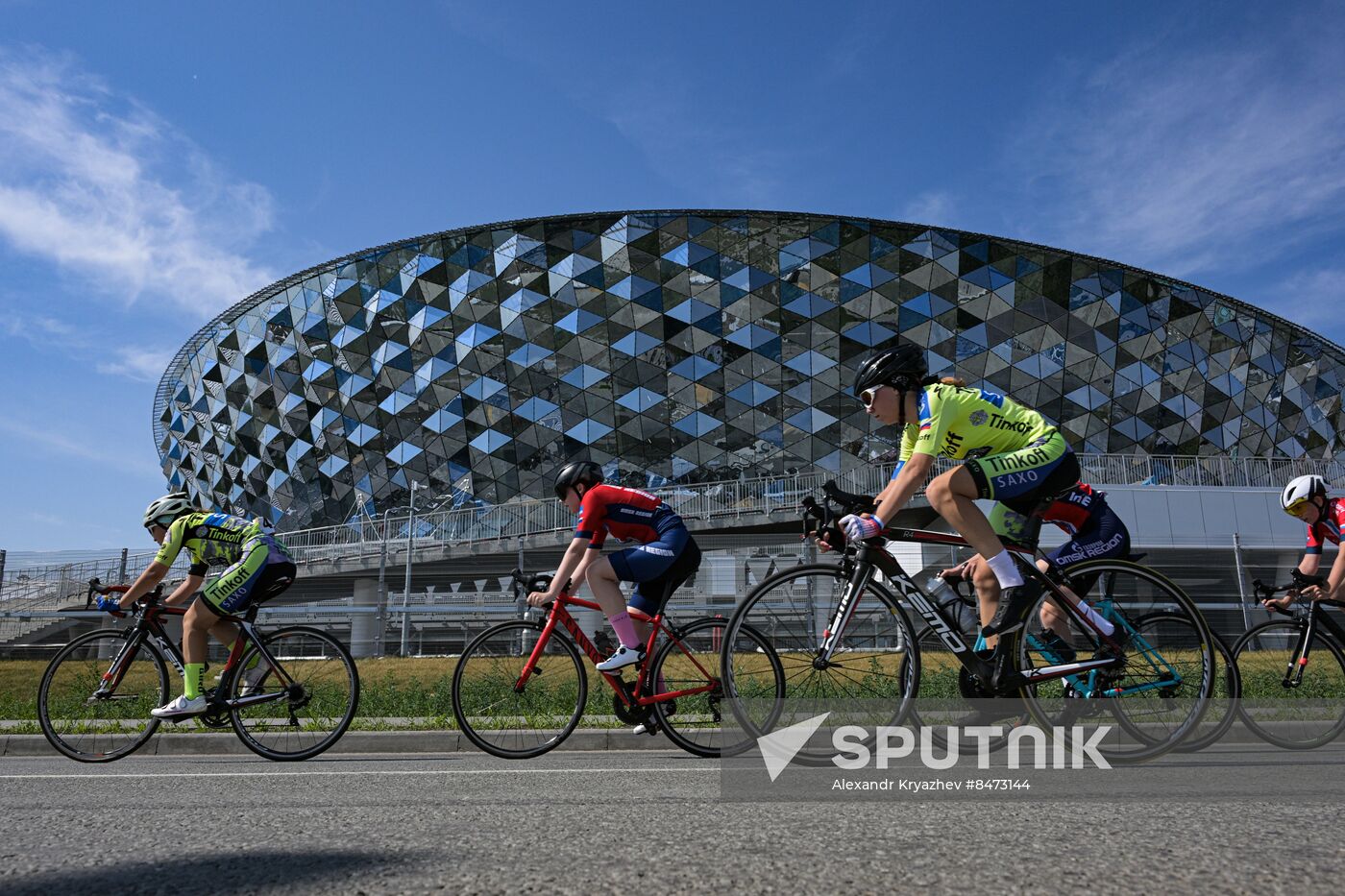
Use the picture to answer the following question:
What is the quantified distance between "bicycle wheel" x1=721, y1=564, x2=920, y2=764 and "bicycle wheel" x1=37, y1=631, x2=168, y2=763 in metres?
4.23

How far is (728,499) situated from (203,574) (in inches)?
1019

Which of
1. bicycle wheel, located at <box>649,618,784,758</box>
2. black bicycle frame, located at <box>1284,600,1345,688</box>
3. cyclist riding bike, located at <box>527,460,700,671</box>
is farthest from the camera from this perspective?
black bicycle frame, located at <box>1284,600,1345,688</box>

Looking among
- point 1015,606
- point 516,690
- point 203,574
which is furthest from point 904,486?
point 203,574

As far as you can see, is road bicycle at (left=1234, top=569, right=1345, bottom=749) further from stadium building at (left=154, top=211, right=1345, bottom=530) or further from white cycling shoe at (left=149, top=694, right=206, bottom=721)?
stadium building at (left=154, top=211, right=1345, bottom=530)

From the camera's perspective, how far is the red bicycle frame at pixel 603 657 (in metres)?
4.82

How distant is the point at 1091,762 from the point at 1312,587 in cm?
261

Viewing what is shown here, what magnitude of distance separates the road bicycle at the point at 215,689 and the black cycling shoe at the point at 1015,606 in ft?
12.3

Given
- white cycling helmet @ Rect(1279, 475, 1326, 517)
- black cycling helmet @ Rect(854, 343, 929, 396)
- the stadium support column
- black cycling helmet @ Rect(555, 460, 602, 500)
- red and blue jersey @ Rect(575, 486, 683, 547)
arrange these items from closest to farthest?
black cycling helmet @ Rect(854, 343, 929, 396) < red and blue jersey @ Rect(575, 486, 683, 547) < black cycling helmet @ Rect(555, 460, 602, 500) < white cycling helmet @ Rect(1279, 475, 1326, 517) < the stadium support column

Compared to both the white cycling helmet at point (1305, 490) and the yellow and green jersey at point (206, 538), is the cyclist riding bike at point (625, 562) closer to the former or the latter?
the yellow and green jersey at point (206, 538)

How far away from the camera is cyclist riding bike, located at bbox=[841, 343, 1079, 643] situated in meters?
3.84

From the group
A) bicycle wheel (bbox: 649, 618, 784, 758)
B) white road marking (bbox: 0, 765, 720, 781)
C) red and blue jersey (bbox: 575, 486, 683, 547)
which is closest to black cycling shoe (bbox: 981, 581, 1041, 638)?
bicycle wheel (bbox: 649, 618, 784, 758)

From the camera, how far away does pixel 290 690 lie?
587 centimetres

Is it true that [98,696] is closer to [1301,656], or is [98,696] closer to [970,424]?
[970,424]

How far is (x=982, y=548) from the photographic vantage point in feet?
12.7
